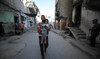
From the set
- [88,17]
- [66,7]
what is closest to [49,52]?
[88,17]

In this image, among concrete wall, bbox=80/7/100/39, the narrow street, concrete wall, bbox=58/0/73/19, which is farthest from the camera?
concrete wall, bbox=58/0/73/19

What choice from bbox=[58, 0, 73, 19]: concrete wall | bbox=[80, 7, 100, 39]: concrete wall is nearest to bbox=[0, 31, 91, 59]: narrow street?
bbox=[80, 7, 100, 39]: concrete wall

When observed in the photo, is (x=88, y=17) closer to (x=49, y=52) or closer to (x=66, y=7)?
(x=49, y=52)

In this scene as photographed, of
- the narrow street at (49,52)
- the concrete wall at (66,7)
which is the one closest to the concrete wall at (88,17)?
the narrow street at (49,52)

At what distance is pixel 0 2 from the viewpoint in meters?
7.88

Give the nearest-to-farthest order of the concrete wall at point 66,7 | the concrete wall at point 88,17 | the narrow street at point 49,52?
the narrow street at point 49,52, the concrete wall at point 88,17, the concrete wall at point 66,7

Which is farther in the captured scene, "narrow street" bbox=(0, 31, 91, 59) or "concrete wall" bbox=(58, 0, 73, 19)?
"concrete wall" bbox=(58, 0, 73, 19)

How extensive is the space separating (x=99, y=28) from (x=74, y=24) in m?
5.62

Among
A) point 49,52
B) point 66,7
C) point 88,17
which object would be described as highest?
point 66,7

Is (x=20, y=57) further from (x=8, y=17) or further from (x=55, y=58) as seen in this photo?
(x=8, y=17)

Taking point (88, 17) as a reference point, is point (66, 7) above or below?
above

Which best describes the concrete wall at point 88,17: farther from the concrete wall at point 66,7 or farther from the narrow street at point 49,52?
the concrete wall at point 66,7

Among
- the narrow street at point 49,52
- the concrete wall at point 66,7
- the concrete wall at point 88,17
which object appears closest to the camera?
the narrow street at point 49,52

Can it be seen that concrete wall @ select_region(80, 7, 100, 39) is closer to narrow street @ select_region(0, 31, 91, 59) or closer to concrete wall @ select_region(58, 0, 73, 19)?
narrow street @ select_region(0, 31, 91, 59)
